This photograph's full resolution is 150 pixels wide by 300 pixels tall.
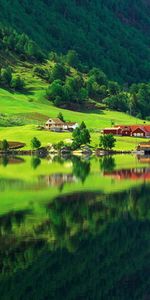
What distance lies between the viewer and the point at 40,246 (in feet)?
174

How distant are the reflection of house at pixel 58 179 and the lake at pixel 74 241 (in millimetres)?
1206

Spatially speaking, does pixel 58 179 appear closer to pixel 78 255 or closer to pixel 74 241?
pixel 74 241

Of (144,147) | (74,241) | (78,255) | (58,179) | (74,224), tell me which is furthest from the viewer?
(144,147)

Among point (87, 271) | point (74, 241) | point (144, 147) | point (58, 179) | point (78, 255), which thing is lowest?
point (87, 271)

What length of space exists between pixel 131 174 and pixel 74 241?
59.5m

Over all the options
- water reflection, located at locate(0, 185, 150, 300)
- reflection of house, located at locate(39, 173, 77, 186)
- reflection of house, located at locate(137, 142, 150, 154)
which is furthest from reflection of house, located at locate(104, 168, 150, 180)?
reflection of house, located at locate(137, 142, 150, 154)

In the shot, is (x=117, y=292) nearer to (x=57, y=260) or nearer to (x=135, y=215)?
(x=57, y=260)

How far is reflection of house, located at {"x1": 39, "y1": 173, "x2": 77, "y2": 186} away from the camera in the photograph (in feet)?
321

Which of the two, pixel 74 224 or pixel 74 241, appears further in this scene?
pixel 74 224

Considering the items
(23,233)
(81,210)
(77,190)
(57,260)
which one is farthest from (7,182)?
(57,260)

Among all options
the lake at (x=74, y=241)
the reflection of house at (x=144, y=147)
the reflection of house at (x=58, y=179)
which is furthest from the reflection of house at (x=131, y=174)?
the reflection of house at (x=144, y=147)

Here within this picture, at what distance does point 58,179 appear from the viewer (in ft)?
339

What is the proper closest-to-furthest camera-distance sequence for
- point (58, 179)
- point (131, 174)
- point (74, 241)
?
1. point (74, 241)
2. point (58, 179)
3. point (131, 174)

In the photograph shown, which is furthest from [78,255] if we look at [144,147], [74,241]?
[144,147]
